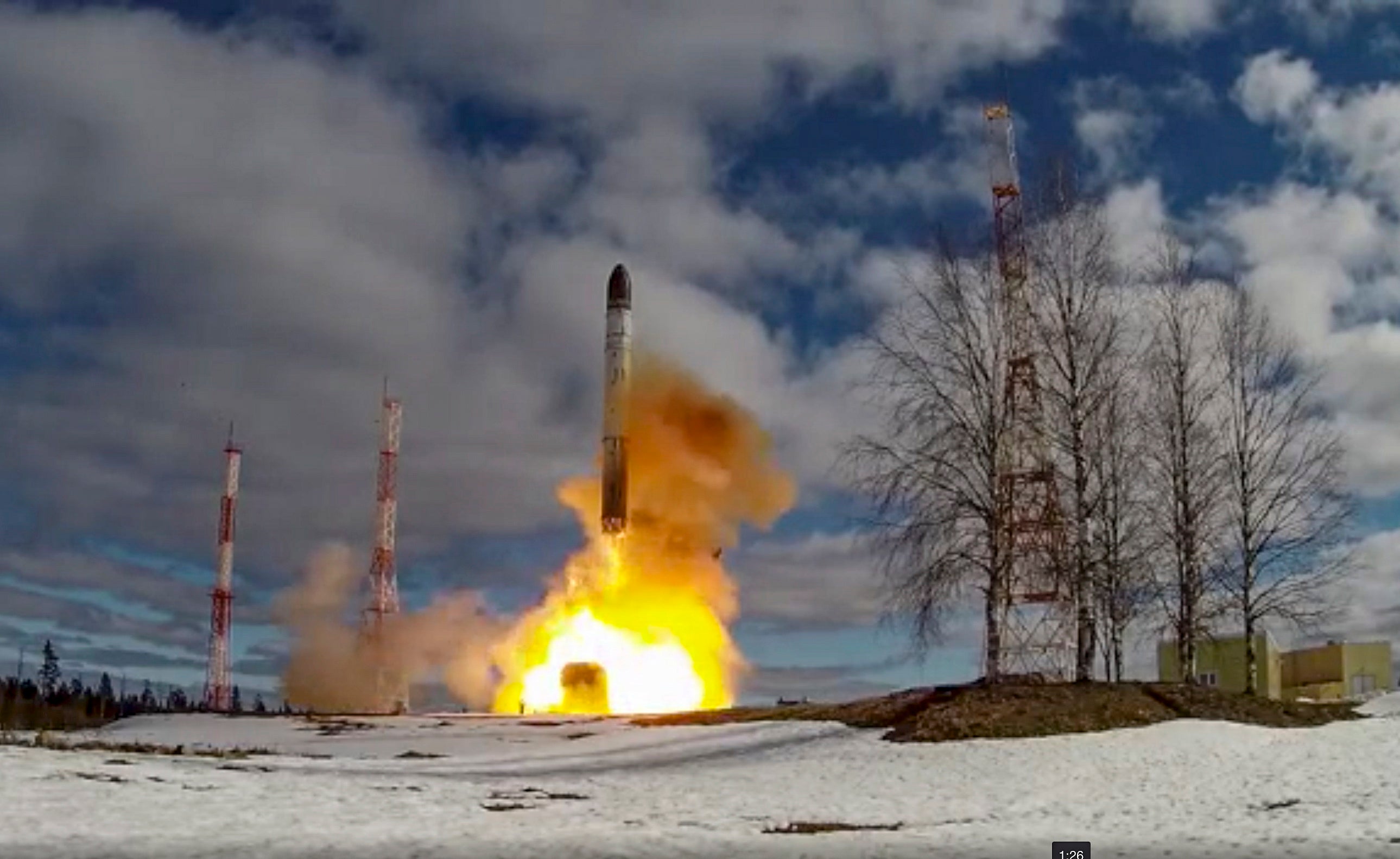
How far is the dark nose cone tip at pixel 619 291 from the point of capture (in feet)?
237

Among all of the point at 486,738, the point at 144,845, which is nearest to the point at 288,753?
the point at 486,738

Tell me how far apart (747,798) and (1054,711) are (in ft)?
34.8

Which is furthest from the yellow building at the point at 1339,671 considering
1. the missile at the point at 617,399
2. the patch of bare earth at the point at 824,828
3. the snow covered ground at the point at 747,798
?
the patch of bare earth at the point at 824,828

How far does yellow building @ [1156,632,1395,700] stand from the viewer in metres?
61.6

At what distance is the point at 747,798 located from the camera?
85.5ft

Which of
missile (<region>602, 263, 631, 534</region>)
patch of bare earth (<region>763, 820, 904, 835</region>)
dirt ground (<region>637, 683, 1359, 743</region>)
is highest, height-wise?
missile (<region>602, 263, 631, 534</region>)

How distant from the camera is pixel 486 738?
43812mm

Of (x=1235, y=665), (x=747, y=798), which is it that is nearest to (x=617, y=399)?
(x=1235, y=665)

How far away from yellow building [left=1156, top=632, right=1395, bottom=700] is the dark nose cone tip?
33.1m

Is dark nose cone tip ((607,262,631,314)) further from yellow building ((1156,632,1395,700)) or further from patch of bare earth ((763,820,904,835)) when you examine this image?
patch of bare earth ((763,820,904,835))

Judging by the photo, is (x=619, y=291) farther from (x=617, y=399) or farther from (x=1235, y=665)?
(x=1235, y=665)

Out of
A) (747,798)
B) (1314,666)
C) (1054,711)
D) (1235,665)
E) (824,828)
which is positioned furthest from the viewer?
(1314,666)

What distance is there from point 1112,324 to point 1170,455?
17.0 ft

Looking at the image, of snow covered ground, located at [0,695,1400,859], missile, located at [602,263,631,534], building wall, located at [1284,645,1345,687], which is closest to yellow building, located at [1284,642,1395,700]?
building wall, located at [1284,645,1345,687]
